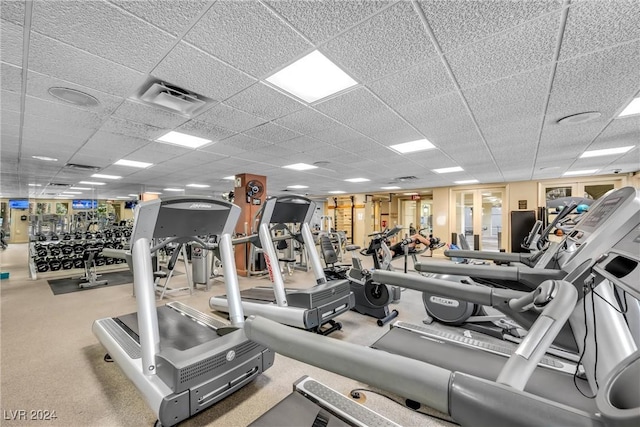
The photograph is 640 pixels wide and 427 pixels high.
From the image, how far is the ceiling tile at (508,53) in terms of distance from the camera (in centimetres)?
162

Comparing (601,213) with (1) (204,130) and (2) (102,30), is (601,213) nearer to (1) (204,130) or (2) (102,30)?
(2) (102,30)

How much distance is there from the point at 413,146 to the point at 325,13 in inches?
124

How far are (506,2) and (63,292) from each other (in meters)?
6.83

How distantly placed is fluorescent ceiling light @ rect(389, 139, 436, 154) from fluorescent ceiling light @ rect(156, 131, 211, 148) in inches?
115

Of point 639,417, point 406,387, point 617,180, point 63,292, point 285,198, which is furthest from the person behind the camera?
point 617,180

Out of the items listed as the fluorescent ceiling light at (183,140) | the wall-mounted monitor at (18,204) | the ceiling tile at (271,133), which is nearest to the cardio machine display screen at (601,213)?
the ceiling tile at (271,133)

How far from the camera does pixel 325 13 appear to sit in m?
1.50

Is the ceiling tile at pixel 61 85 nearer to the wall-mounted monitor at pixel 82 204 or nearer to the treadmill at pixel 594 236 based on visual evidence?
the treadmill at pixel 594 236

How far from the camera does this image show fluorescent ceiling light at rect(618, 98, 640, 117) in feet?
8.56

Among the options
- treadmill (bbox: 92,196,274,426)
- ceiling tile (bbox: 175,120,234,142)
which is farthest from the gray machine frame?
ceiling tile (bbox: 175,120,234,142)

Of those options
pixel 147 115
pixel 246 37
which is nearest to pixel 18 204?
pixel 147 115

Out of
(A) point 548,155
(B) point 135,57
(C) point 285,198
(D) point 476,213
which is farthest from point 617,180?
(B) point 135,57

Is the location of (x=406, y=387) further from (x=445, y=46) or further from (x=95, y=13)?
(x=95, y=13)

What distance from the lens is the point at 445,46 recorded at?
179 centimetres
